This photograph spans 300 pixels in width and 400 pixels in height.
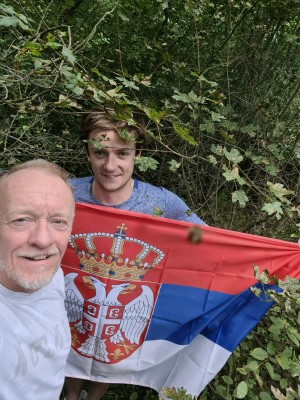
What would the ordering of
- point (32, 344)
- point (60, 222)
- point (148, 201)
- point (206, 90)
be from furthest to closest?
point (206, 90) < point (148, 201) < point (60, 222) < point (32, 344)

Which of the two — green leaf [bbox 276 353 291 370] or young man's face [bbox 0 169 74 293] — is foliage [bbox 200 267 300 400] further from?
young man's face [bbox 0 169 74 293]

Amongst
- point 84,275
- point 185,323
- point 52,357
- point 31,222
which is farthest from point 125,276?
point 31,222

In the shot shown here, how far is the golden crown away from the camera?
2.22 m

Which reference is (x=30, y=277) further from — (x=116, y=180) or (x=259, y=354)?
(x=259, y=354)

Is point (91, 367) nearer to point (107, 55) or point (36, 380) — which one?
point (36, 380)

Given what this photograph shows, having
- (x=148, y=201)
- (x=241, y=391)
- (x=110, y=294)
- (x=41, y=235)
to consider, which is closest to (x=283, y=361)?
(x=241, y=391)

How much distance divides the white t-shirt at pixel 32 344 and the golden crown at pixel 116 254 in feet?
1.54

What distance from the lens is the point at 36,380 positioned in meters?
1.56

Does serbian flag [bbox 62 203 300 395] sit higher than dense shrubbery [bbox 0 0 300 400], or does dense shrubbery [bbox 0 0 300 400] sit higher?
dense shrubbery [bbox 0 0 300 400]

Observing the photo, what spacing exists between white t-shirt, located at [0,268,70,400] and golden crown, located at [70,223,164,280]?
47 cm

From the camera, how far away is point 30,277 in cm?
154

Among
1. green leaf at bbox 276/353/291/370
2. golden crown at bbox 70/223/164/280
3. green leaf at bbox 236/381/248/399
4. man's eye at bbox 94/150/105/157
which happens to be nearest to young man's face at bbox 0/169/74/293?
golden crown at bbox 70/223/164/280

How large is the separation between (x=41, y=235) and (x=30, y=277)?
183 millimetres

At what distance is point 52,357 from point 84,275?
693 millimetres
